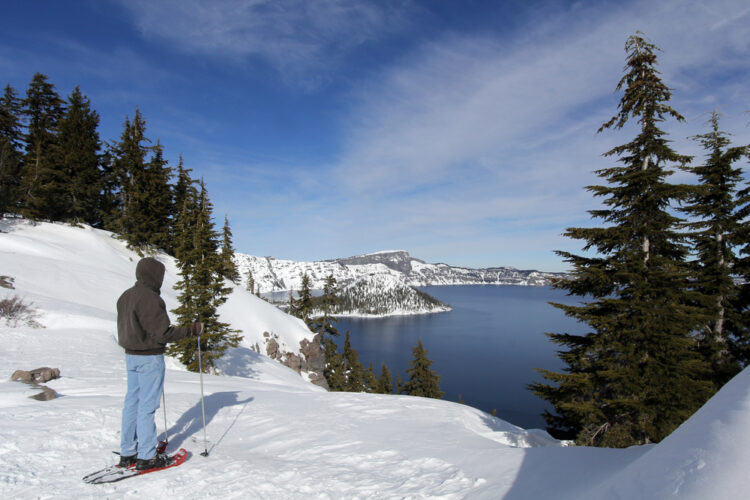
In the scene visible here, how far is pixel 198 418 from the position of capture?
623 centimetres

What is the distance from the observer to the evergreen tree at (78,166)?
32.0 meters

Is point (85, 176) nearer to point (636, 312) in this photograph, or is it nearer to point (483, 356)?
point (636, 312)

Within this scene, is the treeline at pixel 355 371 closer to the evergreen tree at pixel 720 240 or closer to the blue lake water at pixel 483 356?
the blue lake water at pixel 483 356

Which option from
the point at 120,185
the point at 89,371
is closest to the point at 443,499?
the point at 89,371

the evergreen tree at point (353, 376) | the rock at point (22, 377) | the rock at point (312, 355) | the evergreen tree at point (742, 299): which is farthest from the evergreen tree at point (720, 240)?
the rock at point (312, 355)

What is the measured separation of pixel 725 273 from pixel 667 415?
8.39 metres

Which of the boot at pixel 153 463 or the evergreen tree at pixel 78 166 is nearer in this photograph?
the boot at pixel 153 463

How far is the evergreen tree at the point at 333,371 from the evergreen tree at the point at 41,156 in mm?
31095

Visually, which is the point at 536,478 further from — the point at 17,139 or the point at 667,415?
the point at 17,139

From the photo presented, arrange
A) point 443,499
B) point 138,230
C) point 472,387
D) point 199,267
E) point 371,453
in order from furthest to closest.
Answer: point 472,387 → point 138,230 → point 199,267 → point 371,453 → point 443,499

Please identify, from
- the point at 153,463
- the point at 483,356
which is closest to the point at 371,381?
the point at 153,463

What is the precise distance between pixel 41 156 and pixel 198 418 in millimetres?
40536

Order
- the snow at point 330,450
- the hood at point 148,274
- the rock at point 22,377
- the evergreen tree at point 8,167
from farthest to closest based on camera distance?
the evergreen tree at point 8,167 → the rock at point 22,377 → the hood at point 148,274 → the snow at point 330,450

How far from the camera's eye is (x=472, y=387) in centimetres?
5706
